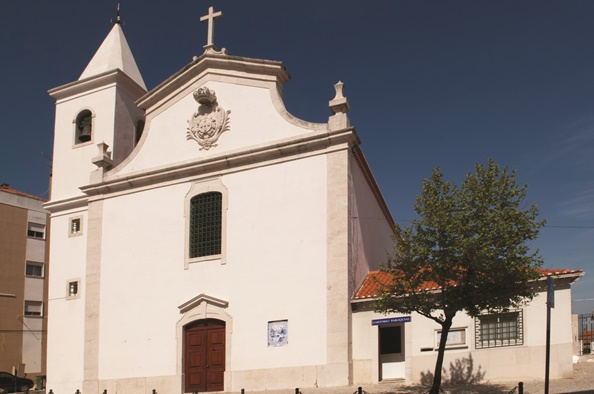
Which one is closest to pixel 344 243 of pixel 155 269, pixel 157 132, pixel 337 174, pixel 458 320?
pixel 337 174

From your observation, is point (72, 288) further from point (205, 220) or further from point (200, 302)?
point (205, 220)

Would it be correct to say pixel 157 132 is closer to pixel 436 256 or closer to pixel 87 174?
pixel 87 174

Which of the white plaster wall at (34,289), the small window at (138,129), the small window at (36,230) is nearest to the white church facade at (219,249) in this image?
the small window at (138,129)

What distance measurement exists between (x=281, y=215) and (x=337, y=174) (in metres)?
2.07

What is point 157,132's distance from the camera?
22.3 metres

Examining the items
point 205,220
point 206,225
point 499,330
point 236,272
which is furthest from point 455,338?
point 205,220

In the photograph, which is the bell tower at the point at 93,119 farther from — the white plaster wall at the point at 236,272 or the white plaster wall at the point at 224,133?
the white plaster wall at the point at 236,272

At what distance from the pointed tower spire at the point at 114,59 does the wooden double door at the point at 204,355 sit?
35.0 ft

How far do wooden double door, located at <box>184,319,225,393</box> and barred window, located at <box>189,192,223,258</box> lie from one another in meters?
2.20

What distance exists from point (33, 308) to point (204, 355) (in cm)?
1881

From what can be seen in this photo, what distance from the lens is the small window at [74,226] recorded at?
23448mm

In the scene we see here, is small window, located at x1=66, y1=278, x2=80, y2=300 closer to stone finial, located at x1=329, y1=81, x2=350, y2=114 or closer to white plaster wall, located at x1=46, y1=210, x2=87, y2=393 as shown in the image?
white plaster wall, located at x1=46, y1=210, x2=87, y2=393

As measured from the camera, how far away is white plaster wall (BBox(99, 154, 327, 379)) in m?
18.3

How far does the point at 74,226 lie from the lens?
2367 cm
